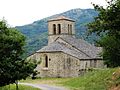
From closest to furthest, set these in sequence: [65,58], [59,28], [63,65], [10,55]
A: [10,55] < [65,58] < [63,65] < [59,28]

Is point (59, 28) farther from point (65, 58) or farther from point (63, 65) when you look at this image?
point (63, 65)

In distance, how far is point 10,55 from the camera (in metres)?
30.2

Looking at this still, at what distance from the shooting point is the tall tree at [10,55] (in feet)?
95.7

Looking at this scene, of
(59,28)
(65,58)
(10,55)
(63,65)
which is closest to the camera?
(10,55)

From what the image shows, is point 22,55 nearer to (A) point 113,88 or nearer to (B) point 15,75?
(B) point 15,75

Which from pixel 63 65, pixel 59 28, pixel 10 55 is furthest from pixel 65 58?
pixel 10 55

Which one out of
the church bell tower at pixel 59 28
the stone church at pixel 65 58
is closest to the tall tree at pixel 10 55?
the stone church at pixel 65 58

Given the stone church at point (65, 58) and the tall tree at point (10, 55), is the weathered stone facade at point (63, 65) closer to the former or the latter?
the stone church at point (65, 58)

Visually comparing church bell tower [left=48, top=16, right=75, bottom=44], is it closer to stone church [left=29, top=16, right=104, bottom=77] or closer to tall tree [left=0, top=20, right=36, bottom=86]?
stone church [left=29, top=16, right=104, bottom=77]

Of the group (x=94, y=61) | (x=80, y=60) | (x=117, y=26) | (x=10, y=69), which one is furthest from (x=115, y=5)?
(x=94, y=61)

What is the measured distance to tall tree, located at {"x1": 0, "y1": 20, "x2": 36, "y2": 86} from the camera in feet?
95.7

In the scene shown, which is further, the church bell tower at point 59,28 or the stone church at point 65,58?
the church bell tower at point 59,28

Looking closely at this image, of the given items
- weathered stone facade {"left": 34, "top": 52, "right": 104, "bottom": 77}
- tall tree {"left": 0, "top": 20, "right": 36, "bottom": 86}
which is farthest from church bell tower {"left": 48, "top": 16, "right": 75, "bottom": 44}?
tall tree {"left": 0, "top": 20, "right": 36, "bottom": 86}

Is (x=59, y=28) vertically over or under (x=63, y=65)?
over
